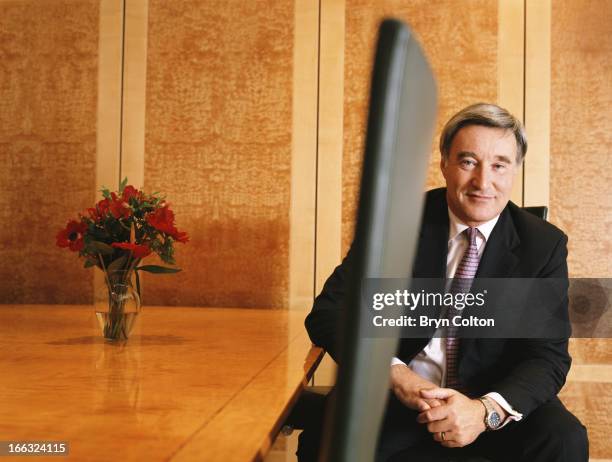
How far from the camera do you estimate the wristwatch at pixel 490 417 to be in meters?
1.46

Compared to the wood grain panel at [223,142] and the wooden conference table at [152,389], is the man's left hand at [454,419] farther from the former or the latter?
the wood grain panel at [223,142]

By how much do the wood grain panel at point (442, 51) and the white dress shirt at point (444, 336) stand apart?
37.7 inches

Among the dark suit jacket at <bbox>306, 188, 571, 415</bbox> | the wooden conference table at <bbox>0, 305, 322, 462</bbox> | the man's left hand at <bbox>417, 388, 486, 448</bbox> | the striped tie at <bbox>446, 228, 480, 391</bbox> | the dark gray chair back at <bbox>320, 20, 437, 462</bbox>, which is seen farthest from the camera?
the striped tie at <bbox>446, 228, 480, 391</bbox>

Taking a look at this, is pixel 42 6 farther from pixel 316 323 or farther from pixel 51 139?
pixel 316 323

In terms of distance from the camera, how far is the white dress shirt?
171 cm

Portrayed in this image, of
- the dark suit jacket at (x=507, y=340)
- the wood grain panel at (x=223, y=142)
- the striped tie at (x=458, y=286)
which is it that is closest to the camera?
the dark suit jacket at (x=507, y=340)

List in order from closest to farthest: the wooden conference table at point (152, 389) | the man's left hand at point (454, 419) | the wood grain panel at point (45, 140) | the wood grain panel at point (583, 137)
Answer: the wooden conference table at point (152, 389) < the man's left hand at point (454, 419) < the wood grain panel at point (583, 137) < the wood grain panel at point (45, 140)

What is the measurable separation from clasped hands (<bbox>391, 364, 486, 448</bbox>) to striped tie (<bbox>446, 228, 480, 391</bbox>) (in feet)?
0.62

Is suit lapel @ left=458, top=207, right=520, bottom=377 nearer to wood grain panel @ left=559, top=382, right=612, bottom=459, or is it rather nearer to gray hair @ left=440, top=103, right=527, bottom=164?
gray hair @ left=440, top=103, right=527, bottom=164

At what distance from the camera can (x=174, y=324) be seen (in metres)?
2.07

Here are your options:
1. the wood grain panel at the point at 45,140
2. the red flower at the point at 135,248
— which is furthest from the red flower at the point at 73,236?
the wood grain panel at the point at 45,140

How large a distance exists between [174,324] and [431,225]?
927 mm

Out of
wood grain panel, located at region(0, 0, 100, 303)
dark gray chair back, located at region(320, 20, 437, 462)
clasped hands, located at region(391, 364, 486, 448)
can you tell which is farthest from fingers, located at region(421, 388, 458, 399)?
wood grain panel, located at region(0, 0, 100, 303)

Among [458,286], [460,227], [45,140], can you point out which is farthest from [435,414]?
[45,140]
